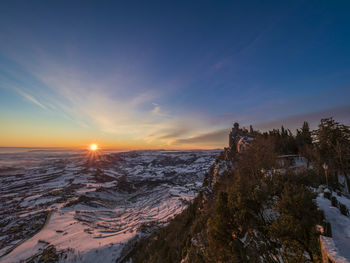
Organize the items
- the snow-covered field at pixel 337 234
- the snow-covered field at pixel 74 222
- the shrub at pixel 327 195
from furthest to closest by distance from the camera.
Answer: the snow-covered field at pixel 74 222 → the shrub at pixel 327 195 → the snow-covered field at pixel 337 234

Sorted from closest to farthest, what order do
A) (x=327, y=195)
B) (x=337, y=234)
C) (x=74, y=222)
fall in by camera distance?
(x=337, y=234), (x=327, y=195), (x=74, y=222)

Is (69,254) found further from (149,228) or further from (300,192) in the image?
(300,192)

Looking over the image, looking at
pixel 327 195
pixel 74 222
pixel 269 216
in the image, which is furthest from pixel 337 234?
pixel 74 222

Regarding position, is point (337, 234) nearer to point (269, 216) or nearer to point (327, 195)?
point (269, 216)

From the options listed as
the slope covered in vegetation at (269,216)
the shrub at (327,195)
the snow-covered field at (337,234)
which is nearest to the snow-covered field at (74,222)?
the slope covered in vegetation at (269,216)

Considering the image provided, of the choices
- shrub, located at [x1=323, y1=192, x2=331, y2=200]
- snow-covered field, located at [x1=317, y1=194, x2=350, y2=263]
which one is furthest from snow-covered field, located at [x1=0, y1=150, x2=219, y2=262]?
shrub, located at [x1=323, y1=192, x2=331, y2=200]

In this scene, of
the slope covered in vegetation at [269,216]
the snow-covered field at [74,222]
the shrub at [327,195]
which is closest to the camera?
the slope covered in vegetation at [269,216]

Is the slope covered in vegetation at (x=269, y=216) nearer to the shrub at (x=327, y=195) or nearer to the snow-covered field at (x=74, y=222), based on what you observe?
the shrub at (x=327, y=195)

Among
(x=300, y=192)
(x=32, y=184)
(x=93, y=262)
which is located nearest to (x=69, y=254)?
(x=93, y=262)

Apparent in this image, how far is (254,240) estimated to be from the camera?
15.8 m

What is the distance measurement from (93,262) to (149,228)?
21323 mm

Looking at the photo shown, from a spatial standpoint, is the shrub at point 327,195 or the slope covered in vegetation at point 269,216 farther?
the shrub at point 327,195

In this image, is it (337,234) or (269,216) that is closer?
(337,234)

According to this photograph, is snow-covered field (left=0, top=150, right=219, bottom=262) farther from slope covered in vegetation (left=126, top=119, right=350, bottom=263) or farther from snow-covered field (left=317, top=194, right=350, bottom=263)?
snow-covered field (left=317, top=194, right=350, bottom=263)
